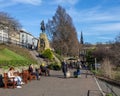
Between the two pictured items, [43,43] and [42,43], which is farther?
[42,43]

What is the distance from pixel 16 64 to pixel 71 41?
51.5m

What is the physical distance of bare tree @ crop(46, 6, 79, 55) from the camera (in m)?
88.4

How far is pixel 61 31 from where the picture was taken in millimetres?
88500

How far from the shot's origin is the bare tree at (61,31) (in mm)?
88438

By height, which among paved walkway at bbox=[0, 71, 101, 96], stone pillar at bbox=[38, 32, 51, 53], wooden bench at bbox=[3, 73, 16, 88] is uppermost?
stone pillar at bbox=[38, 32, 51, 53]

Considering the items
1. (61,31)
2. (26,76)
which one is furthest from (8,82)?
(61,31)

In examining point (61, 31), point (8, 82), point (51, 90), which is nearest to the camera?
point (51, 90)

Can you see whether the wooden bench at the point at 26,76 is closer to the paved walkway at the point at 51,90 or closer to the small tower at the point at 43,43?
the paved walkway at the point at 51,90

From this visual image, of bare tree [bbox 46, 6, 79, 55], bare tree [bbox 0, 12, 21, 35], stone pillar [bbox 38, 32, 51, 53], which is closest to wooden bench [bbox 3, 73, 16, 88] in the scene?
bare tree [bbox 0, 12, 21, 35]

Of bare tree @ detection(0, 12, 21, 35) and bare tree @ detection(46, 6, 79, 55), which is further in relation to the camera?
bare tree @ detection(46, 6, 79, 55)

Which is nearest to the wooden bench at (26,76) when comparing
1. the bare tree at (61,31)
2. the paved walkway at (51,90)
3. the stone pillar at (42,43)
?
the paved walkway at (51,90)

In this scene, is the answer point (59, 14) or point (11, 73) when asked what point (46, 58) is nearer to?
point (59, 14)

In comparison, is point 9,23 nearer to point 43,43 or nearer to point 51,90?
Result: point 43,43

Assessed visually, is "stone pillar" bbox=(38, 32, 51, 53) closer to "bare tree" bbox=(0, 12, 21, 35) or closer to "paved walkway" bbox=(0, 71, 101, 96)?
"bare tree" bbox=(0, 12, 21, 35)
